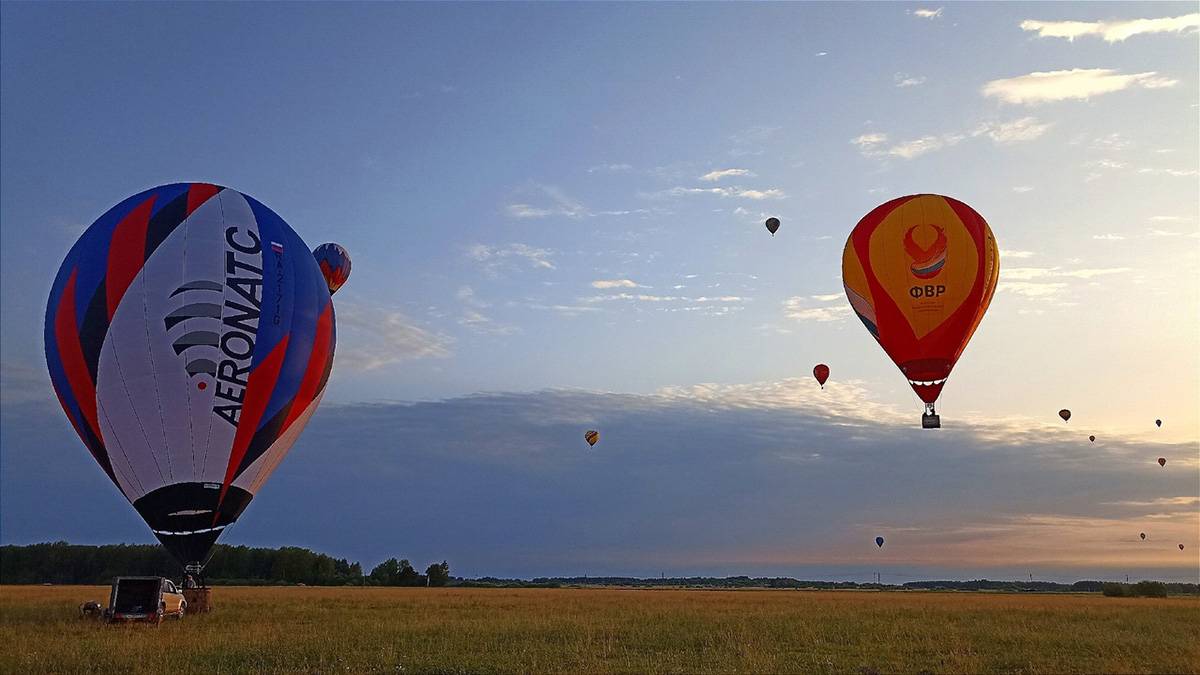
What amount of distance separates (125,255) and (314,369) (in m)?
5.62

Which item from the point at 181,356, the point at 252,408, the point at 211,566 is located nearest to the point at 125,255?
the point at 181,356

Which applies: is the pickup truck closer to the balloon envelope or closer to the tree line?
the balloon envelope

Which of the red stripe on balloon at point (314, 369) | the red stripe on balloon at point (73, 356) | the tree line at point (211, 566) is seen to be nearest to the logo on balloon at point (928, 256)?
the red stripe on balloon at point (314, 369)

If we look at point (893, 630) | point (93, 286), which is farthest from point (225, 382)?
point (893, 630)

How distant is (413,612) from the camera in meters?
34.7

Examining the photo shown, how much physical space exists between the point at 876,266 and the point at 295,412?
18.4m

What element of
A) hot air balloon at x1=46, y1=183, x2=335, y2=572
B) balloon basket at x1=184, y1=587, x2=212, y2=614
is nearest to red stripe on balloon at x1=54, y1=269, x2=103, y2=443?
hot air balloon at x1=46, y1=183, x2=335, y2=572

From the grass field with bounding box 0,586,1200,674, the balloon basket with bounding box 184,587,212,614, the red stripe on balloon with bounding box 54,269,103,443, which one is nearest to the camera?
the grass field with bounding box 0,586,1200,674

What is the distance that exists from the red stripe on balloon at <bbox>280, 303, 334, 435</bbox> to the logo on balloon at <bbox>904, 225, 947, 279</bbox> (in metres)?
18.0

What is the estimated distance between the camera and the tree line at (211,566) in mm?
87812

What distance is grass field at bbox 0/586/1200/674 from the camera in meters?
18.0

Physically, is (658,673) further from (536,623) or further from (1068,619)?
(1068,619)

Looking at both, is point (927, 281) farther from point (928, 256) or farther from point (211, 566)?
point (211, 566)

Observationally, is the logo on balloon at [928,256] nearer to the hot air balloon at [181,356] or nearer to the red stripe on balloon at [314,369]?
the red stripe on balloon at [314,369]
